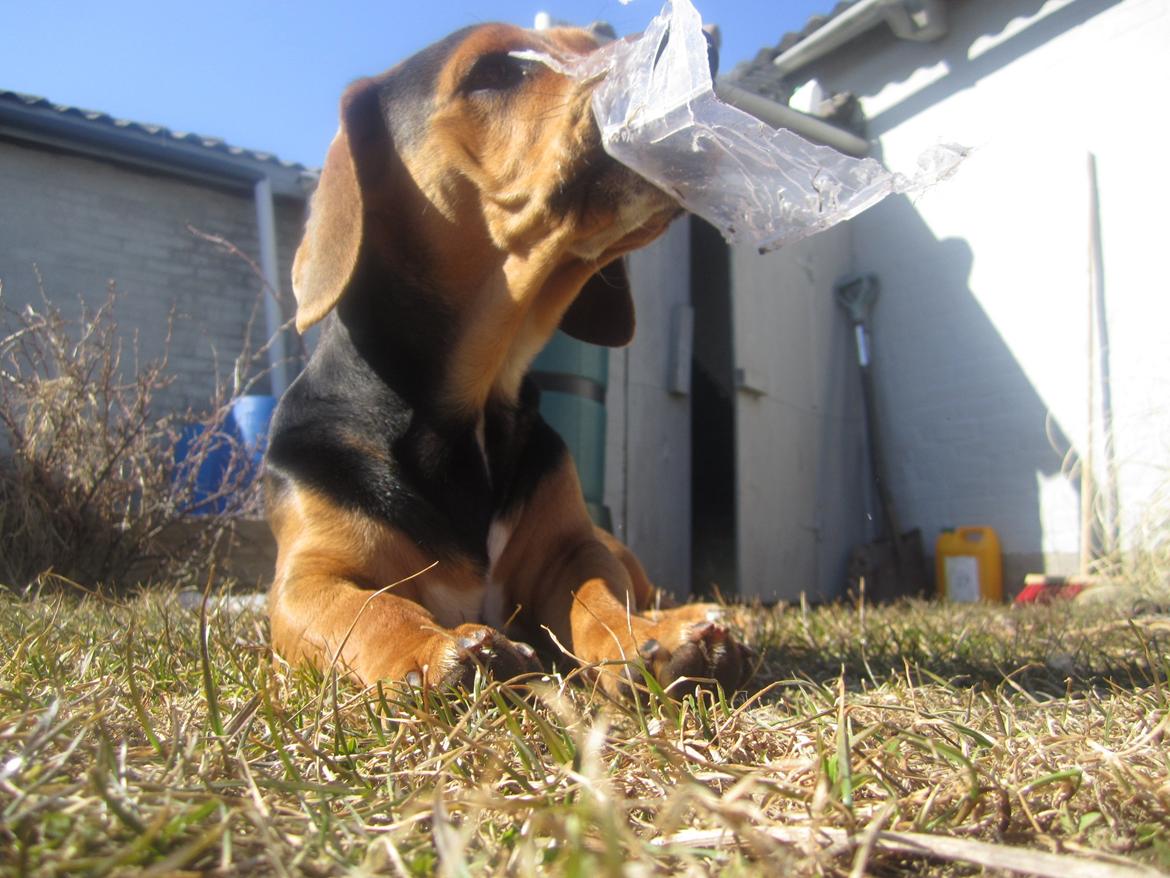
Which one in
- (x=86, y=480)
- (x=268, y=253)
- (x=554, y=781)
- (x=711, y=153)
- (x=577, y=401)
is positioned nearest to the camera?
(x=554, y=781)

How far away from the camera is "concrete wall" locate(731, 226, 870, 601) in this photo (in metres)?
7.21

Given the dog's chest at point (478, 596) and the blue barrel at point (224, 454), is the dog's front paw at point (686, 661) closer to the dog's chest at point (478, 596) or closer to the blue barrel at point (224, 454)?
the dog's chest at point (478, 596)

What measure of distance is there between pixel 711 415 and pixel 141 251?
5.28 m

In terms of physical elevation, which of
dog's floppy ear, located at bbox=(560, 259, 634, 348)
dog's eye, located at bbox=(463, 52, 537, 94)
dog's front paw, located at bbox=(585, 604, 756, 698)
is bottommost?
Result: dog's front paw, located at bbox=(585, 604, 756, 698)

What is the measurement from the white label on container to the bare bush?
17.8ft

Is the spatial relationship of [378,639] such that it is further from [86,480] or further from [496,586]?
[86,480]

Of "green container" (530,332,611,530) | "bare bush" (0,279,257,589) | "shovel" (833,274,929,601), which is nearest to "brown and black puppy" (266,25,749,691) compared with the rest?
"bare bush" (0,279,257,589)

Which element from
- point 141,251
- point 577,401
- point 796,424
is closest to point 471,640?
point 577,401

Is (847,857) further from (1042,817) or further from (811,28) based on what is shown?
(811,28)

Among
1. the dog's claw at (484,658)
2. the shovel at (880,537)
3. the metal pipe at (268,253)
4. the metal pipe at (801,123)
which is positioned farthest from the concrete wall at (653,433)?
the dog's claw at (484,658)

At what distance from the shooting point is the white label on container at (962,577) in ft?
23.4

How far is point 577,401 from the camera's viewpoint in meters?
5.09

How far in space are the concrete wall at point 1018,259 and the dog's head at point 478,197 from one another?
4.54 m

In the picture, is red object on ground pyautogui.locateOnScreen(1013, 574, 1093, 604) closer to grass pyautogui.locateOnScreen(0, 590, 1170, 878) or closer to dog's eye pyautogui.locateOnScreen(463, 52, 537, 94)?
grass pyautogui.locateOnScreen(0, 590, 1170, 878)
